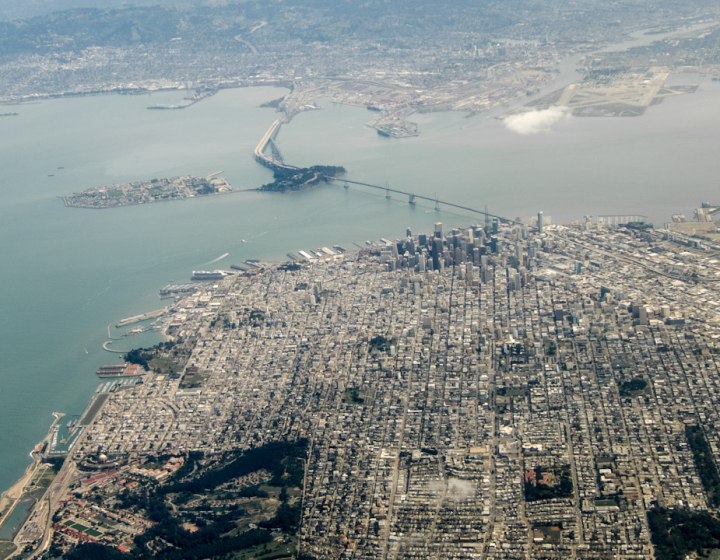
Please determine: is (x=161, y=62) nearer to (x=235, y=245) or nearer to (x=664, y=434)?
(x=235, y=245)

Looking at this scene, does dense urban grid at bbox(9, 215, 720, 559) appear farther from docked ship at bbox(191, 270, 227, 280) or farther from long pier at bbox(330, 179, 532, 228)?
long pier at bbox(330, 179, 532, 228)

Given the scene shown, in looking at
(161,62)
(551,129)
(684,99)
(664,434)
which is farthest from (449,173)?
(161,62)

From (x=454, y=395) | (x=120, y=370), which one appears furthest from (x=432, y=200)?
(x=454, y=395)

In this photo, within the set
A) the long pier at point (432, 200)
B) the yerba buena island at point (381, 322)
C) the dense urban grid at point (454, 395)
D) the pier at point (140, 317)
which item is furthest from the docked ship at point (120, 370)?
the long pier at point (432, 200)

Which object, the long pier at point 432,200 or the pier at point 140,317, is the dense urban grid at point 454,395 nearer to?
the pier at point 140,317

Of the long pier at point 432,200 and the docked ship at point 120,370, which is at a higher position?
the long pier at point 432,200

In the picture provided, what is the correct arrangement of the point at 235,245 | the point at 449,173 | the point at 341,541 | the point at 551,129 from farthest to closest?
1. the point at 551,129
2. the point at 449,173
3. the point at 235,245
4. the point at 341,541

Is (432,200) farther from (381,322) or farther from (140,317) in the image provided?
(140,317)
